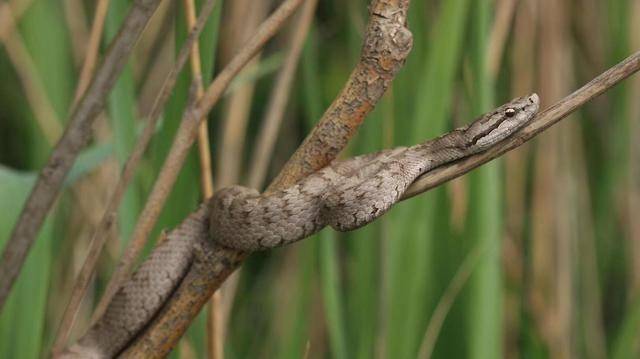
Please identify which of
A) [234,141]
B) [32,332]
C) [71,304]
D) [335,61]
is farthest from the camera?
[335,61]

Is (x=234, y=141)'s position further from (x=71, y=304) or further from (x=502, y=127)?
(x=71, y=304)

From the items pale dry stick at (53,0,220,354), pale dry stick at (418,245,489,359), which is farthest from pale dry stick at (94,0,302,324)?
pale dry stick at (418,245,489,359)

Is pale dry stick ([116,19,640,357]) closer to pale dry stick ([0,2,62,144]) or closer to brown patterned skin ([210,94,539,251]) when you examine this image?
brown patterned skin ([210,94,539,251])

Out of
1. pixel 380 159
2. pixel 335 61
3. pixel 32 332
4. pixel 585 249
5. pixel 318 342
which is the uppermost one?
pixel 335 61

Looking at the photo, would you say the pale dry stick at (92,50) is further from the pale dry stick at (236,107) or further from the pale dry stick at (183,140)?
the pale dry stick at (236,107)

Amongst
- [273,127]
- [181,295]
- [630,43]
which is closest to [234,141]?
[273,127]

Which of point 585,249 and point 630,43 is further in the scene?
→ point 585,249

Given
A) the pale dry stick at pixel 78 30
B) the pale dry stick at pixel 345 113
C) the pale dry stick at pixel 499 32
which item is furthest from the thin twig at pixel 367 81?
the pale dry stick at pixel 78 30
